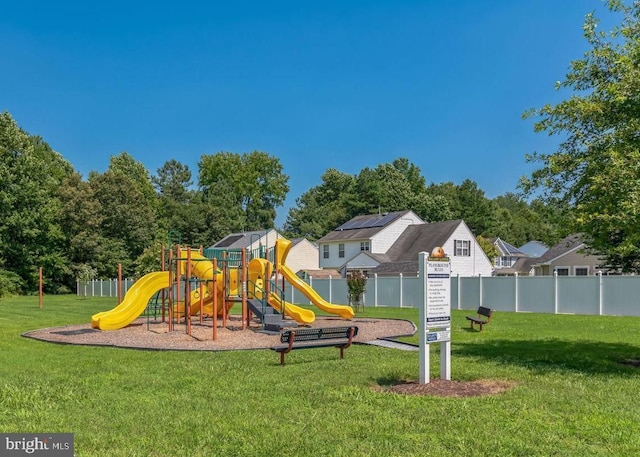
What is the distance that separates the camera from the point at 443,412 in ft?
24.0

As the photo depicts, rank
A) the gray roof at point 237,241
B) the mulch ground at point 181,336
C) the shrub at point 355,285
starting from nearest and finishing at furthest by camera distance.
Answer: the mulch ground at point 181,336
the shrub at point 355,285
the gray roof at point 237,241

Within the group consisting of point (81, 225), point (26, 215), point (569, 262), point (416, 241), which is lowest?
point (569, 262)

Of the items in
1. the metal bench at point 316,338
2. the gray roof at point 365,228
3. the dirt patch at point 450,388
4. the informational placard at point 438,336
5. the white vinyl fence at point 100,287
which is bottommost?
the white vinyl fence at point 100,287

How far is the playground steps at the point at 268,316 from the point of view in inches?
719

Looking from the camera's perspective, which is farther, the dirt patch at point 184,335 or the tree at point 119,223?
the tree at point 119,223

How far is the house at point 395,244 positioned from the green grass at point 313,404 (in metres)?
31.9

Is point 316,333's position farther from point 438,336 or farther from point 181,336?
point 181,336

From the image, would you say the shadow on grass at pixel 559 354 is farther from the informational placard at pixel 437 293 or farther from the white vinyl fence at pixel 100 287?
the white vinyl fence at pixel 100 287

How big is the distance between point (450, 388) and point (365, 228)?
43981mm

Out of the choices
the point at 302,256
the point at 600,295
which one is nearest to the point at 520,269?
the point at 302,256

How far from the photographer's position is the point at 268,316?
1894cm

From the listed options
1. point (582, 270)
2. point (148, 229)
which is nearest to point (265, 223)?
point (148, 229)

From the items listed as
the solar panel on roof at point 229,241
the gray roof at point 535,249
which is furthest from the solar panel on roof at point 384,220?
the gray roof at point 535,249

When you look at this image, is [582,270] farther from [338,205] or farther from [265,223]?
[265,223]
